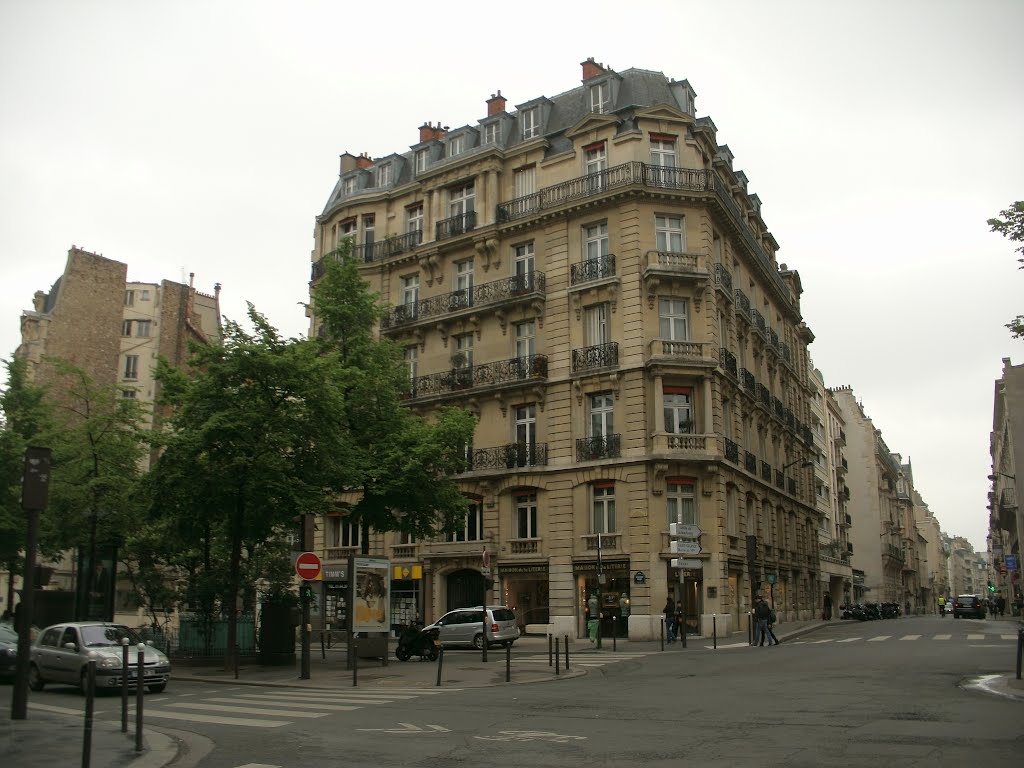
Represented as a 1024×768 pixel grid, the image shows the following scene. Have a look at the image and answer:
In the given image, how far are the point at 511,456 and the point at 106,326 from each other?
3495 cm

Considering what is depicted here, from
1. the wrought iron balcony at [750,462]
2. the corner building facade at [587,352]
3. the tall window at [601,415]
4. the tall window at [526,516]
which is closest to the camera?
the corner building facade at [587,352]

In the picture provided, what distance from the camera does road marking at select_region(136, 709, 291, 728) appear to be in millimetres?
13273

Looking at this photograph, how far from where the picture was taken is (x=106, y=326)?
195ft

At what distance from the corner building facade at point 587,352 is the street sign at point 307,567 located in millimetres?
13331

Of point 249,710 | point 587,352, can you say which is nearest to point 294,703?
point 249,710

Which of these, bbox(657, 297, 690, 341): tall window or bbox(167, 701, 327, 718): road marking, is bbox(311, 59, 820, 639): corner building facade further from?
bbox(167, 701, 327, 718): road marking

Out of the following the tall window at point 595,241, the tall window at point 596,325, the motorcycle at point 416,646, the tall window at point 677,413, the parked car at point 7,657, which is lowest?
the motorcycle at point 416,646

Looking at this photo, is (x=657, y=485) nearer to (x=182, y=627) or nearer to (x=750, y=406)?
(x=750, y=406)

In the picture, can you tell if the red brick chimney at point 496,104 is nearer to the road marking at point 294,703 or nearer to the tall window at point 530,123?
the tall window at point 530,123

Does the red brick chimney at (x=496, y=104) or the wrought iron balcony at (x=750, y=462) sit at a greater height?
the red brick chimney at (x=496, y=104)

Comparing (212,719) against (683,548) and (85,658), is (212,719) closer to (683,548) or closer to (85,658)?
(85,658)

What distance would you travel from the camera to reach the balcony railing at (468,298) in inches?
1527

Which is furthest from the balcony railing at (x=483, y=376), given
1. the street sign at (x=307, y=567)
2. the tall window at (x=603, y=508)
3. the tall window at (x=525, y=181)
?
the street sign at (x=307, y=567)

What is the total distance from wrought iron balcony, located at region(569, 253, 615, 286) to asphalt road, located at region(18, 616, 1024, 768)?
1975 centimetres
